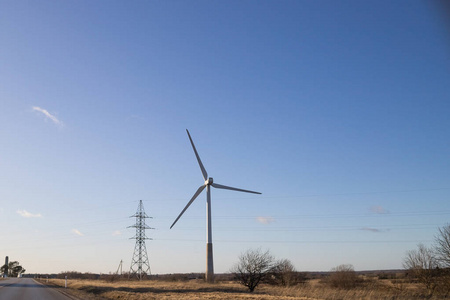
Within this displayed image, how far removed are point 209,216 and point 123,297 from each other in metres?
28.6

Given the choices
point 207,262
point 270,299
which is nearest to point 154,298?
point 270,299

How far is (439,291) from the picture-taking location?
142 feet

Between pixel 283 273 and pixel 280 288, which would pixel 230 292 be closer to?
pixel 280 288

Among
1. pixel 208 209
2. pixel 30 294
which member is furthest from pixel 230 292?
pixel 208 209

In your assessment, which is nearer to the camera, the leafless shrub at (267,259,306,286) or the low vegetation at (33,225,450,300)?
the low vegetation at (33,225,450,300)

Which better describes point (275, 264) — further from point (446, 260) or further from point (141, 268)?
point (141, 268)

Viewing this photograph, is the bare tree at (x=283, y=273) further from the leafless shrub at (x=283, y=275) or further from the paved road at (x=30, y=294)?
the paved road at (x=30, y=294)

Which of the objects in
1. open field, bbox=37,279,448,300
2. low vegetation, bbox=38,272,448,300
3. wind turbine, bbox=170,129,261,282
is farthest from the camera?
wind turbine, bbox=170,129,261,282

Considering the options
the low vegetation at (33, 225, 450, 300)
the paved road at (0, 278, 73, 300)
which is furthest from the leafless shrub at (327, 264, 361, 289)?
the paved road at (0, 278, 73, 300)

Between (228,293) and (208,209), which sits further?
(208,209)

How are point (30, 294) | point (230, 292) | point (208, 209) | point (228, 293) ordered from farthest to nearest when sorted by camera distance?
point (208, 209) < point (230, 292) < point (30, 294) < point (228, 293)

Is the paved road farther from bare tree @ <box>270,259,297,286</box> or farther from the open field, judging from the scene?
bare tree @ <box>270,259,297,286</box>

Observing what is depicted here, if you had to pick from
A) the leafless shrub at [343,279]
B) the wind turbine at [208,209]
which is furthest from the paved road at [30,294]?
the leafless shrub at [343,279]

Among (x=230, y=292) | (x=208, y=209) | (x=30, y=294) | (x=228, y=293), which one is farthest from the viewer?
(x=208, y=209)
